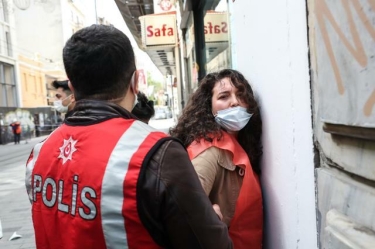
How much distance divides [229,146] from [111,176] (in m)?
0.86

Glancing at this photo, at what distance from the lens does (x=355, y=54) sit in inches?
34.2

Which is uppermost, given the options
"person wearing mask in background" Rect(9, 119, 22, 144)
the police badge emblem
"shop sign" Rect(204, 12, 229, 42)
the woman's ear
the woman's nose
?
"shop sign" Rect(204, 12, 229, 42)

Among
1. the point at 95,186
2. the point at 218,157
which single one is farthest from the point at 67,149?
the point at 218,157

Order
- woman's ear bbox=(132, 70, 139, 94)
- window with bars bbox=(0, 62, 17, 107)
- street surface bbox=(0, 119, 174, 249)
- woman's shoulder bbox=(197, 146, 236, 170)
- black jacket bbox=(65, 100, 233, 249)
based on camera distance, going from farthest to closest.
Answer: window with bars bbox=(0, 62, 17, 107), street surface bbox=(0, 119, 174, 249), woman's shoulder bbox=(197, 146, 236, 170), woman's ear bbox=(132, 70, 139, 94), black jacket bbox=(65, 100, 233, 249)

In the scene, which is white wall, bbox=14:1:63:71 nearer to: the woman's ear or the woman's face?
the woman's face

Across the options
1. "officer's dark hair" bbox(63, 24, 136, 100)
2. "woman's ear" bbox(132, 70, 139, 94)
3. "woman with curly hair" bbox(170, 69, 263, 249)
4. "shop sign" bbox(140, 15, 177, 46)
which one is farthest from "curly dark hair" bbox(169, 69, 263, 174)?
"shop sign" bbox(140, 15, 177, 46)

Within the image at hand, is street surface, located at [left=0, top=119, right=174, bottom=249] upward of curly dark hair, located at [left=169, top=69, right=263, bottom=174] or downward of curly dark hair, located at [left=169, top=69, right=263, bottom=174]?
downward

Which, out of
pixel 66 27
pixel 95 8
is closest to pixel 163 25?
pixel 95 8

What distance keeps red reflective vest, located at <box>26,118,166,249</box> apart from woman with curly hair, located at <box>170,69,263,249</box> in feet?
2.18

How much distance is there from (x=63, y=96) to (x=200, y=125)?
7.70 ft

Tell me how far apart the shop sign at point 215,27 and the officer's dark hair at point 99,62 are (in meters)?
2.48

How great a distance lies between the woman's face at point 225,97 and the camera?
193 cm

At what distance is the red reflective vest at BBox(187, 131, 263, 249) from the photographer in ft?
5.73

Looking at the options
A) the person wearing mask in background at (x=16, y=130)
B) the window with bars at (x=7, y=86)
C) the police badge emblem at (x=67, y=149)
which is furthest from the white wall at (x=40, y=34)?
the police badge emblem at (x=67, y=149)
